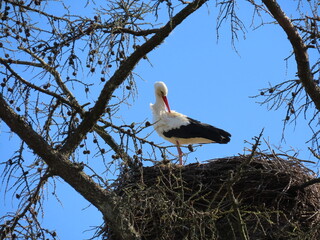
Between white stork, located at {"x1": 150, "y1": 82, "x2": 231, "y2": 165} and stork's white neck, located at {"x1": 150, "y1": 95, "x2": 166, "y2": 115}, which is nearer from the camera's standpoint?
white stork, located at {"x1": 150, "y1": 82, "x2": 231, "y2": 165}

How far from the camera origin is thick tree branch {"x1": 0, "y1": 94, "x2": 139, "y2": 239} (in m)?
4.95

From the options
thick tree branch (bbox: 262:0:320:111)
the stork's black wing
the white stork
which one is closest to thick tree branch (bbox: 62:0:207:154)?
thick tree branch (bbox: 262:0:320:111)

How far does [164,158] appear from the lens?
4.74 m

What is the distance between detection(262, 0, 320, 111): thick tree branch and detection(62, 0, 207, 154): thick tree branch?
2.95 feet

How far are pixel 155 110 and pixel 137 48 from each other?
12.7 feet

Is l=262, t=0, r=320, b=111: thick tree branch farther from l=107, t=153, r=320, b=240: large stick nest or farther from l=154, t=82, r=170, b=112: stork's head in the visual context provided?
l=154, t=82, r=170, b=112: stork's head

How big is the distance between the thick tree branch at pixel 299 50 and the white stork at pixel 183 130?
2.49m

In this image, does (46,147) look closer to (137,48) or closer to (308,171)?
(137,48)

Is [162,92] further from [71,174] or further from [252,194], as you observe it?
[71,174]

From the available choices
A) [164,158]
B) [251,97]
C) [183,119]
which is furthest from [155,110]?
[164,158]

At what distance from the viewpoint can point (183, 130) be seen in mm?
8477

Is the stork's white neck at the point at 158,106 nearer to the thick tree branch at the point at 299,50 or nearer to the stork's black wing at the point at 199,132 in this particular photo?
the stork's black wing at the point at 199,132

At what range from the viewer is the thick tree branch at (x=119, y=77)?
5.26 m

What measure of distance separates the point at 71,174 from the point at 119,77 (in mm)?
1080
